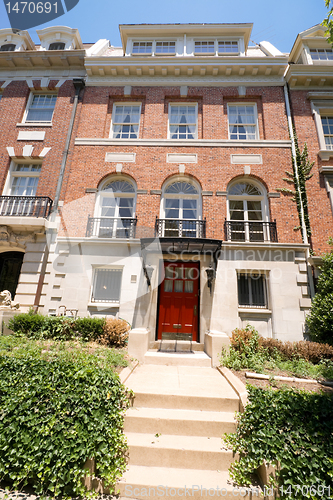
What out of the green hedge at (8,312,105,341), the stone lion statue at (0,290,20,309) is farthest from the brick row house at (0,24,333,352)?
the green hedge at (8,312,105,341)

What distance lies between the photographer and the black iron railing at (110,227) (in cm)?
1221

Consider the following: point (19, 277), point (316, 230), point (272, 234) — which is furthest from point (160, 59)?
point (19, 277)

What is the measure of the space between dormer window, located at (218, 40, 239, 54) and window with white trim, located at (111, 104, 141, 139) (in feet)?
21.1

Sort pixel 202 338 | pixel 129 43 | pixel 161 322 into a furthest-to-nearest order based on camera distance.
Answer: pixel 129 43, pixel 161 322, pixel 202 338

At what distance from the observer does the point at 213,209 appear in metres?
12.2

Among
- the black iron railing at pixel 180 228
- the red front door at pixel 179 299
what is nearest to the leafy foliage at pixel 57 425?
the red front door at pixel 179 299

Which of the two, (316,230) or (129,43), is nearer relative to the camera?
(316,230)

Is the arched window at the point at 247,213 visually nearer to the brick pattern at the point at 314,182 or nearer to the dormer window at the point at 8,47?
the brick pattern at the point at 314,182

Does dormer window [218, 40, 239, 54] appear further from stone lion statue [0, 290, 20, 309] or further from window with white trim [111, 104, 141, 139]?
stone lion statue [0, 290, 20, 309]

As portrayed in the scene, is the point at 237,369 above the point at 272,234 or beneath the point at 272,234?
beneath

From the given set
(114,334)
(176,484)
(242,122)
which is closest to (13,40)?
(242,122)

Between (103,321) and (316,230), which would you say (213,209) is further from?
(103,321)

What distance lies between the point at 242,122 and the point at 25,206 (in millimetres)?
12883

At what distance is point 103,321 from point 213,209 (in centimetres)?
741
